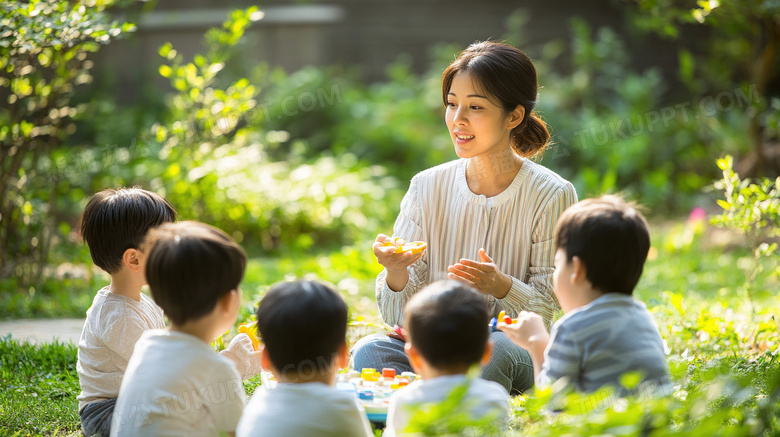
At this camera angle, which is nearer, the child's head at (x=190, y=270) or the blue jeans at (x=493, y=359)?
the child's head at (x=190, y=270)

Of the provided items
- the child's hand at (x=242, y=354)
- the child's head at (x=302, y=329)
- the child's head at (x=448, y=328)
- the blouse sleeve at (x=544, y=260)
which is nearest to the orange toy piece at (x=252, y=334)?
the child's hand at (x=242, y=354)

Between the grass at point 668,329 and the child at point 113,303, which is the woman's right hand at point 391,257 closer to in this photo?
the grass at point 668,329

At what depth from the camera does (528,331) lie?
8.86ft

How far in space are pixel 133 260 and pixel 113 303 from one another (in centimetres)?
19

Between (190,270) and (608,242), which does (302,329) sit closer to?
(190,270)

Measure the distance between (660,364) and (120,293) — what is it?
6.75 ft

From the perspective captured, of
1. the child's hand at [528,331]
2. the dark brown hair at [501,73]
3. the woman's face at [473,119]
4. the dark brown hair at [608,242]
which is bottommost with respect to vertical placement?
the child's hand at [528,331]

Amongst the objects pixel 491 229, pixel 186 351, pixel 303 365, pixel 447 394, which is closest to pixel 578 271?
pixel 447 394

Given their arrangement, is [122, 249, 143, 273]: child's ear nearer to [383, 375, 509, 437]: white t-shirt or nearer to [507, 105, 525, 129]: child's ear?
[383, 375, 509, 437]: white t-shirt

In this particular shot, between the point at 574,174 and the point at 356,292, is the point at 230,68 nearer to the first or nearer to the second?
the point at 574,174

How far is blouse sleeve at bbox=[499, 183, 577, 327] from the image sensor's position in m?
3.34

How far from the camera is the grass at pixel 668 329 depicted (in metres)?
3.06

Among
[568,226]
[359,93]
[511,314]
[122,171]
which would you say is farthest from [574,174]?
[568,226]

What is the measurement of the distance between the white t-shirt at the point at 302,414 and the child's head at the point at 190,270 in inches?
15.1
